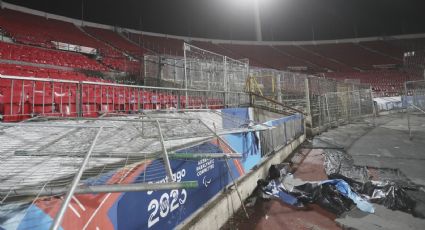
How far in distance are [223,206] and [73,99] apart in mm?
3783

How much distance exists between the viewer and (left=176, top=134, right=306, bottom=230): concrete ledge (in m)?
2.76

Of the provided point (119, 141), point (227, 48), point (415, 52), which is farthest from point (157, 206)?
point (415, 52)

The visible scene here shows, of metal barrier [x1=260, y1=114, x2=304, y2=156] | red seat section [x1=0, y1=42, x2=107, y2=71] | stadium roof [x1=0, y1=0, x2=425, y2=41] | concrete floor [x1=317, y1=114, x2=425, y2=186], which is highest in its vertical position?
stadium roof [x1=0, y1=0, x2=425, y2=41]

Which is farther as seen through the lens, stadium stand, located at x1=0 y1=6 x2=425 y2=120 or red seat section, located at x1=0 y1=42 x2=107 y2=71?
stadium stand, located at x1=0 y1=6 x2=425 y2=120

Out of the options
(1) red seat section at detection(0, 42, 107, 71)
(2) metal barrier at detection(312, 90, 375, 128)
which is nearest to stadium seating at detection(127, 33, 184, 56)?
(1) red seat section at detection(0, 42, 107, 71)

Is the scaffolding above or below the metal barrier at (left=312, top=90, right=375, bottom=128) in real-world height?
below

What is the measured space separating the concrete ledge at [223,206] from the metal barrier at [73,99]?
1701mm

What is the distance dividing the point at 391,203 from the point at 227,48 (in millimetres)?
26219

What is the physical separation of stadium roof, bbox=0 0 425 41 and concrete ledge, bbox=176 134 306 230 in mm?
22289

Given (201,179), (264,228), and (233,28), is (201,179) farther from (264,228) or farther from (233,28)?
(233,28)

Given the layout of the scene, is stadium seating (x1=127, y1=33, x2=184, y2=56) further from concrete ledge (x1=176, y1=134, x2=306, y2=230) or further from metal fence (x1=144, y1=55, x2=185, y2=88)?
concrete ledge (x1=176, y1=134, x2=306, y2=230)

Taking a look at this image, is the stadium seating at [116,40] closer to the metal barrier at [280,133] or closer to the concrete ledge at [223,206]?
the metal barrier at [280,133]

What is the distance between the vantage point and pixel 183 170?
273 centimetres

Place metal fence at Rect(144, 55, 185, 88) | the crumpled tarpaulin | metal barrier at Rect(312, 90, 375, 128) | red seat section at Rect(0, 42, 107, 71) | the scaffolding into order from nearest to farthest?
the scaffolding → the crumpled tarpaulin → metal fence at Rect(144, 55, 185, 88) → red seat section at Rect(0, 42, 107, 71) → metal barrier at Rect(312, 90, 375, 128)
